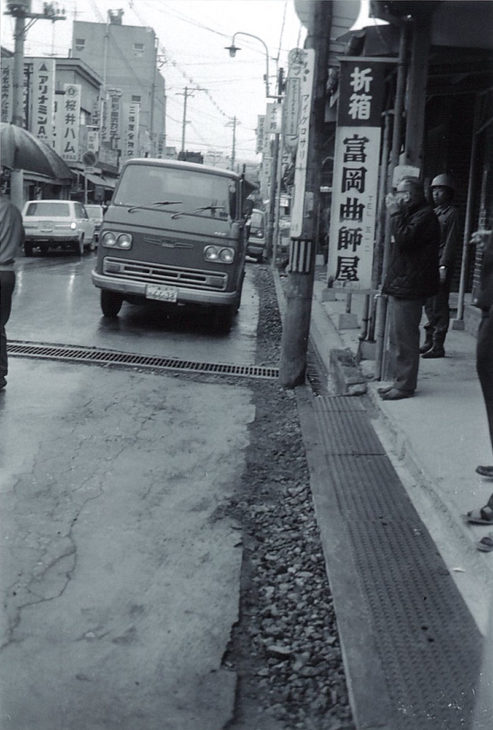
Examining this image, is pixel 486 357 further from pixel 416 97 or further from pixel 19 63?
pixel 19 63

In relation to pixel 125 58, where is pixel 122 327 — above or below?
below

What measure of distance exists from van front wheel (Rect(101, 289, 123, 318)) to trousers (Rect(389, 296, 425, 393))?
5.61 meters

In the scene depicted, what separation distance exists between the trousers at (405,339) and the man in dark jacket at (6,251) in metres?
3.07

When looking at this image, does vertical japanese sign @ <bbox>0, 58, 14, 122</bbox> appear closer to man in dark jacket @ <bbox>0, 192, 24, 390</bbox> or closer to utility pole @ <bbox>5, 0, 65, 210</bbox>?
utility pole @ <bbox>5, 0, 65, 210</bbox>

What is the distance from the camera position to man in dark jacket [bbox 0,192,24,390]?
7.20 m

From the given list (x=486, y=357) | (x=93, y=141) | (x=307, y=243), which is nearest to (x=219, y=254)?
(x=307, y=243)

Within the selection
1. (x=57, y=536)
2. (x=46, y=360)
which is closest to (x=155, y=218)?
(x=46, y=360)

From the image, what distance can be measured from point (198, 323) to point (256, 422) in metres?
5.70

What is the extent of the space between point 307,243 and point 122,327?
398 cm

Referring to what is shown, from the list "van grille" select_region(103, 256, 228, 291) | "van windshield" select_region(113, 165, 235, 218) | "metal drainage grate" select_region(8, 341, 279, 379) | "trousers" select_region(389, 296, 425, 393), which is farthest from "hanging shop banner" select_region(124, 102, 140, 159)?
"trousers" select_region(389, 296, 425, 393)

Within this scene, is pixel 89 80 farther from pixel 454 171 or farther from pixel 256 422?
pixel 256 422

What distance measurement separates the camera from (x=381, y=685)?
3.02m

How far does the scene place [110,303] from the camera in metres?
12.2

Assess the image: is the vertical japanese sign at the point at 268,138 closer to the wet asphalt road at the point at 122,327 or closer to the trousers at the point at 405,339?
the wet asphalt road at the point at 122,327
